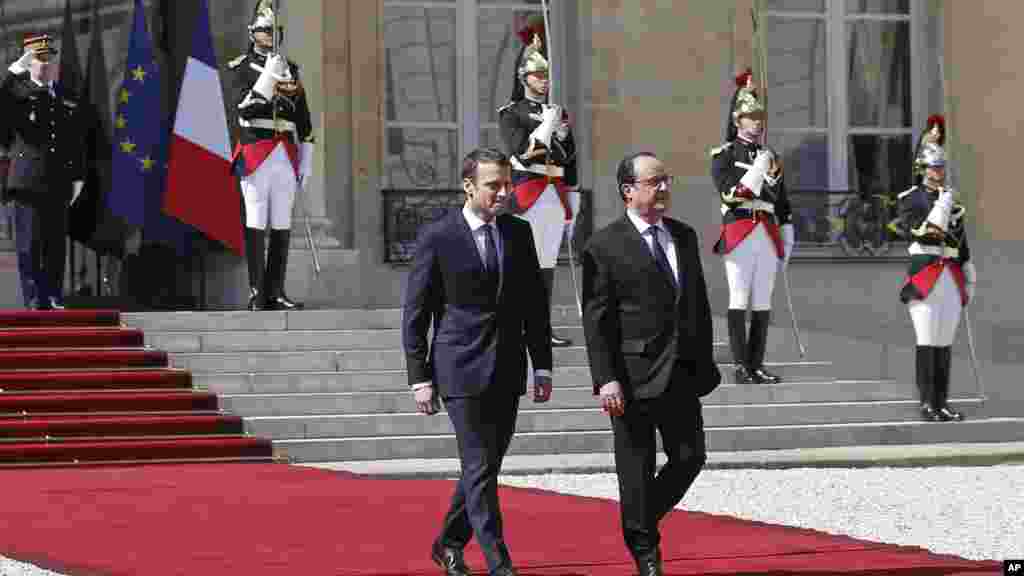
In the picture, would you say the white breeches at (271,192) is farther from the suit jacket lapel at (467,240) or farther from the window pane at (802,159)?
the suit jacket lapel at (467,240)

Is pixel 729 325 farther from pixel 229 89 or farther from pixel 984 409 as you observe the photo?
pixel 229 89

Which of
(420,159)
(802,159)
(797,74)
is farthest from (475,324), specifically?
(797,74)

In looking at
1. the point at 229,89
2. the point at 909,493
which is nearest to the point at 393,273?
the point at 229,89

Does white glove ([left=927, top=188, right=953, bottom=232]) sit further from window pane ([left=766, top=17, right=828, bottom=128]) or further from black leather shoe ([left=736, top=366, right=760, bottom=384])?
window pane ([left=766, top=17, right=828, bottom=128])

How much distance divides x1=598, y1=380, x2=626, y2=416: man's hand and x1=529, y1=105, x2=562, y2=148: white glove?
737cm

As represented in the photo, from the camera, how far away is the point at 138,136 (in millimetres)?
17969

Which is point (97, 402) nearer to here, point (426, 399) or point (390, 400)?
point (390, 400)

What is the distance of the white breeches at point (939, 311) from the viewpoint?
16328mm

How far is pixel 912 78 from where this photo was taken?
69.5 ft

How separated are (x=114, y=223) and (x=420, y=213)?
8.32 feet

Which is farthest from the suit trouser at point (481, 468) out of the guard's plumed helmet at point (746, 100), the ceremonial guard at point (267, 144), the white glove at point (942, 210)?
the white glove at point (942, 210)

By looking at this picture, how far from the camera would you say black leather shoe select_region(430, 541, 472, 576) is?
27.9 ft

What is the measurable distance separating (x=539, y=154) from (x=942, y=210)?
2.69 metres

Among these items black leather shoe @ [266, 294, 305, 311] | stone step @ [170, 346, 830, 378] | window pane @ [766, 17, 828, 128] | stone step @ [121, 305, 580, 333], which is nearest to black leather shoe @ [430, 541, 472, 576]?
Result: stone step @ [170, 346, 830, 378]
